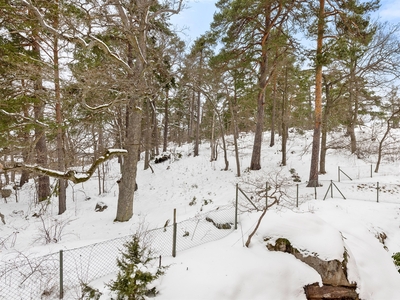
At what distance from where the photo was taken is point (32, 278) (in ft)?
14.2

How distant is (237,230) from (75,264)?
13.1 feet

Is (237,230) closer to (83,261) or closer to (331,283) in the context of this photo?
(331,283)

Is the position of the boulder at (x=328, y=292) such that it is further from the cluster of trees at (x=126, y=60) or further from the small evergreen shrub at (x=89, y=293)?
the cluster of trees at (x=126, y=60)

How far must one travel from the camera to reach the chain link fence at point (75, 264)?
4.01 m

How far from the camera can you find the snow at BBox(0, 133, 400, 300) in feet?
14.1

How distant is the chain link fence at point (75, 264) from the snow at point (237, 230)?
8cm

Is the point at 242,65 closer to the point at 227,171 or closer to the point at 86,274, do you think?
the point at 227,171

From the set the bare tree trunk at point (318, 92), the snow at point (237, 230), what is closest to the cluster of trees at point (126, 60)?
the bare tree trunk at point (318, 92)

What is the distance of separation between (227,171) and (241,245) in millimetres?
8984

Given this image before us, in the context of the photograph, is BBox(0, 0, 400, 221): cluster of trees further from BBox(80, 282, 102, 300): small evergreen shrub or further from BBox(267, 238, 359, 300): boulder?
BBox(267, 238, 359, 300): boulder

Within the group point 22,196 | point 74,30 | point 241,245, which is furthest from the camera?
point 22,196

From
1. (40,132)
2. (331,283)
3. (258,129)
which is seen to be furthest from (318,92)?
(40,132)

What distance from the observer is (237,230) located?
19.8 ft

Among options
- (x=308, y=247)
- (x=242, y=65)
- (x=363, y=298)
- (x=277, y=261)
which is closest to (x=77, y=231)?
(x=277, y=261)
